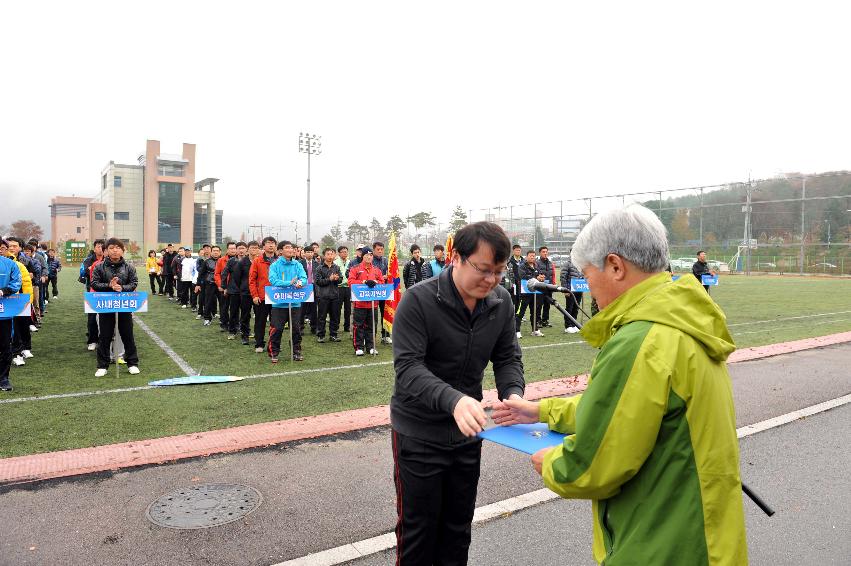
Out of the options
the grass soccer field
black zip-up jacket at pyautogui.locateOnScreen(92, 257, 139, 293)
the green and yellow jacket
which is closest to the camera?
the green and yellow jacket

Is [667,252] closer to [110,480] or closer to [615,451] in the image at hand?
[615,451]

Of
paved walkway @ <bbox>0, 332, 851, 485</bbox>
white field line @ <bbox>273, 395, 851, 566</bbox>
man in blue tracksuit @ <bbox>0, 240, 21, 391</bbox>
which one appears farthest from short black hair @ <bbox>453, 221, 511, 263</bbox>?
man in blue tracksuit @ <bbox>0, 240, 21, 391</bbox>

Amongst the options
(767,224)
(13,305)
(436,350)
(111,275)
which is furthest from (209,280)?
(767,224)

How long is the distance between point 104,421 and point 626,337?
6467 millimetres

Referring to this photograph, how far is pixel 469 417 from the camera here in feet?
7.14

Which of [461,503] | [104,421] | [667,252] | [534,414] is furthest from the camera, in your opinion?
[104,421]

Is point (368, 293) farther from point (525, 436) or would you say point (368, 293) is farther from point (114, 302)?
point (525, 436)

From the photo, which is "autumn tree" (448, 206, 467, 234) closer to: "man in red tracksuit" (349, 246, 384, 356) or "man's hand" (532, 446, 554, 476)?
"man in red tracksuit" (349, 246, 384, 356)

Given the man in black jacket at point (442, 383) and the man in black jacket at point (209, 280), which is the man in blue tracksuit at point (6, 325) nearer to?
the man in black jacket at point (209, 280)

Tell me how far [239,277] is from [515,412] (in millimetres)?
11504

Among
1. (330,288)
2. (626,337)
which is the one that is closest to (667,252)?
(626,337)

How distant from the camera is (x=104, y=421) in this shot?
6.48 m

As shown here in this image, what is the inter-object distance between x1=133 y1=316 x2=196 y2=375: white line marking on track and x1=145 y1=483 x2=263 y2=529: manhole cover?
5155mm

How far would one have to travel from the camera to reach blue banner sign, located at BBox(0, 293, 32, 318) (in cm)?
770
